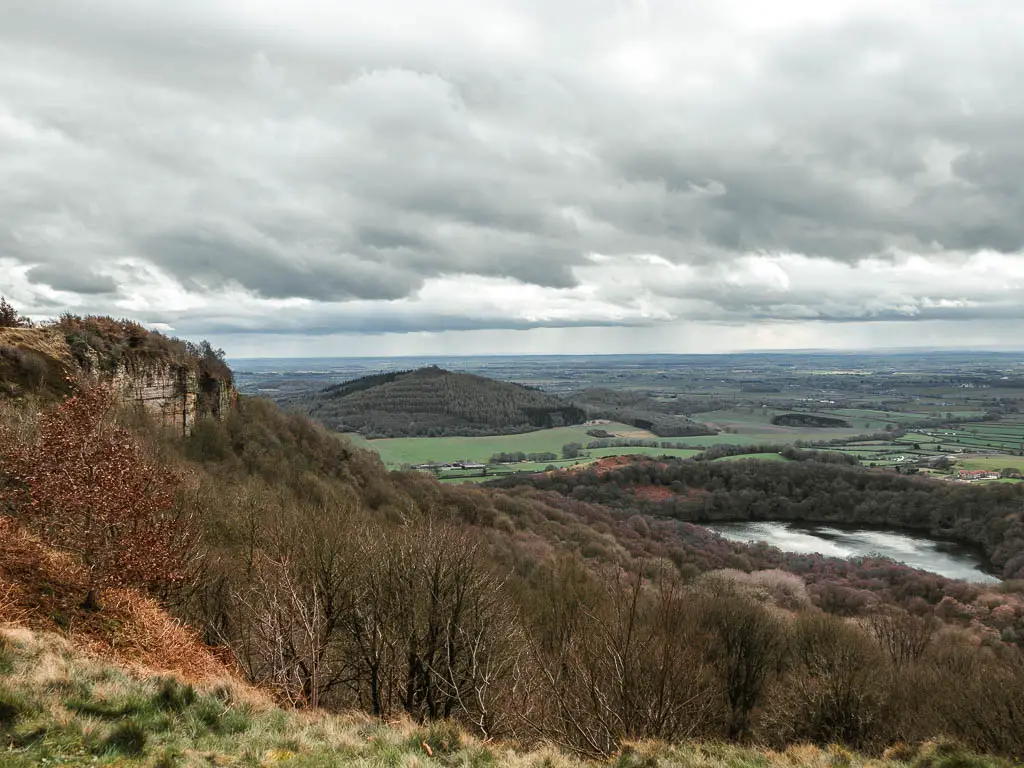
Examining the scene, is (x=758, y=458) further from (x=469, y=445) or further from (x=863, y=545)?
(x=469, y=445)

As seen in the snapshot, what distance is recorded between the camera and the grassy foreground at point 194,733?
7.89m

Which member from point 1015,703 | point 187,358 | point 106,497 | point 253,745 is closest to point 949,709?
point 1015,703

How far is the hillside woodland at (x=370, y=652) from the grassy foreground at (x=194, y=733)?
0.05 m

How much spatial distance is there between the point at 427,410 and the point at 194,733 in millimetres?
167447

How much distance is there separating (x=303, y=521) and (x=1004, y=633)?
2169 inches

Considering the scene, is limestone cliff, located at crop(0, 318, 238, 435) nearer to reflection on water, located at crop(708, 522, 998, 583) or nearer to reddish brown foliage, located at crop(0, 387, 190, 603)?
reddish brown foliage, located at crop(0, 387, 190, 603)

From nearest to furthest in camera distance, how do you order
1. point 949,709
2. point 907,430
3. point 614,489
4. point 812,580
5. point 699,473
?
point 949,709
point 812,580
point 614,489
point 699,473
point 907,430

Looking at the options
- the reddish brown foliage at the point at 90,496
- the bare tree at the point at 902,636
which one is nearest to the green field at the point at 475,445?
the bare tree at the point at 902,636

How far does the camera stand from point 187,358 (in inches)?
1882

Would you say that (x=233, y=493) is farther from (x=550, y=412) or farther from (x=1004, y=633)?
(x=550, y=412)

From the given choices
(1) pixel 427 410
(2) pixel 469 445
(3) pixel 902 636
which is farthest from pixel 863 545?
(1) pixel 427 410

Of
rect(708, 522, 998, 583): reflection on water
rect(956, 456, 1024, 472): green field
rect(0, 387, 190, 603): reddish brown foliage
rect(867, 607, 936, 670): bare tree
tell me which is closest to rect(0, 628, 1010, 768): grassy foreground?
rect(0, 387, 190, 603): reddish brown foliage

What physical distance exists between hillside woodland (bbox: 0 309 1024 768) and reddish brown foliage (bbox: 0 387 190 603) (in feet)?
0.21

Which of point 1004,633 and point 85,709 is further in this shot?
point 1004,633
